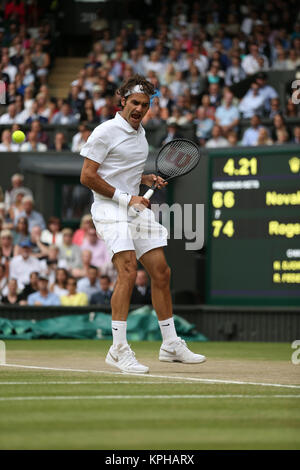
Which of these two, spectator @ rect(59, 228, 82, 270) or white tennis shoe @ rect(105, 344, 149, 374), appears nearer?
white tennis shoe @ rect(105, 344, 149, 374)

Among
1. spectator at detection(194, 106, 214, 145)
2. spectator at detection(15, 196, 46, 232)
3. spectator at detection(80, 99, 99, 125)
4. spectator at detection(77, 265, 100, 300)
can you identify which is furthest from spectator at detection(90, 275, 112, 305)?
spectator at detection(80, 99, 99, 125)

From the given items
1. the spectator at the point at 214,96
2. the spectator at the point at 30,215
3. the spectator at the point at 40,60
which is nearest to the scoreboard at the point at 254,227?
the spectator at the point at 30,215

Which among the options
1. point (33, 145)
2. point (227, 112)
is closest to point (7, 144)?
point (33, 145)

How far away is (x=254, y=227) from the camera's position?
14.2 metres

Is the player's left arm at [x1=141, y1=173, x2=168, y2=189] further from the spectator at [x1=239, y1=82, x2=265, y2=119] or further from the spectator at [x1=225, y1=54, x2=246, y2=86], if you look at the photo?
the spectator at [x1=225, y1=54, x2=246, y2=86]

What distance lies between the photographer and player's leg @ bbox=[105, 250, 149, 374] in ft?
26.1

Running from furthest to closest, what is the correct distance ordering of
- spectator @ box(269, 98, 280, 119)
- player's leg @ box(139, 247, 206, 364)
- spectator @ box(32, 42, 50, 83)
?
spectator @ box(32, 42, 50, 83) → spectator @ box(269, 98, 280, 119) → player's leg @ box(139, 247, 206, 364)

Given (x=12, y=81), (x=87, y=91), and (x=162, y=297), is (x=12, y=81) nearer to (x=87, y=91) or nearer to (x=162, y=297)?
(x=87, y=91)

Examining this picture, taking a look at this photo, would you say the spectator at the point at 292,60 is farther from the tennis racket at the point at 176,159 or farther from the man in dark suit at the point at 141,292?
the tennis racket at the point at 176,159

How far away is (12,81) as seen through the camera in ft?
73.3

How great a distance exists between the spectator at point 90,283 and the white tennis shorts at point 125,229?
6973 millimetres

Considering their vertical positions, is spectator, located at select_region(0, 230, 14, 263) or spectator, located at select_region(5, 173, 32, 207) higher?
spectator, located at select_region(5, 173, 32, 207)

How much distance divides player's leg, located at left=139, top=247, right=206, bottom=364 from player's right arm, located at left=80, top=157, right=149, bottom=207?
1.59 feet

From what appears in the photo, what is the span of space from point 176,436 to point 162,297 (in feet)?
11.7
